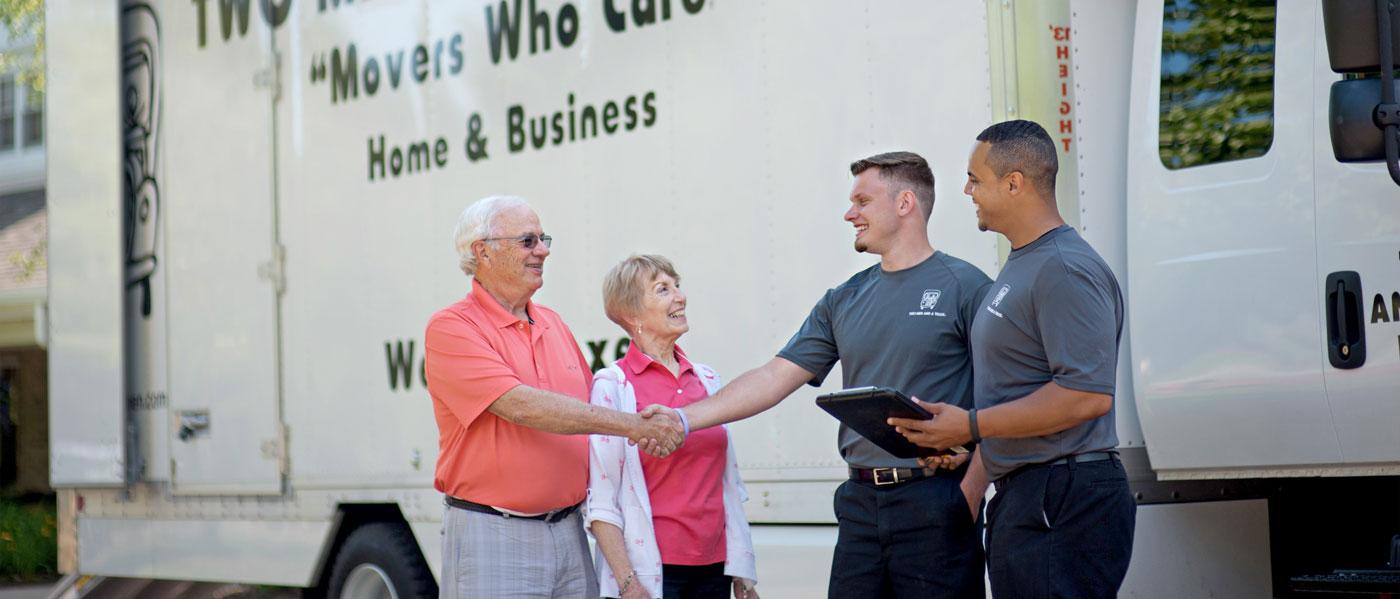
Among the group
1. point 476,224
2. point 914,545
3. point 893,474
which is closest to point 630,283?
point 476,224

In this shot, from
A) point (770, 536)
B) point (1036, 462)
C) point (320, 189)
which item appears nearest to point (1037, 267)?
point (1036, 462)

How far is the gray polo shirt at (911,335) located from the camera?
13.5ft

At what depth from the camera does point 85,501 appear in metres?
8.21

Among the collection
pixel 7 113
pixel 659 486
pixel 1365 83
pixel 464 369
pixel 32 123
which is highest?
pixel 7 113

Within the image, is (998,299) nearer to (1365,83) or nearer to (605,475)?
(1365,83)

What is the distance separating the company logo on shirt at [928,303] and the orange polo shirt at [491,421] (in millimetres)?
926

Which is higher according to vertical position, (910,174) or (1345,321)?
(910,174)

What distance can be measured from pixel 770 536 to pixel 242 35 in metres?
3.82

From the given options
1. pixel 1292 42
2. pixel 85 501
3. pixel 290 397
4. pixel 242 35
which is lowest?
pixel 85 501

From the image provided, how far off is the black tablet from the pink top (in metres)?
0.63

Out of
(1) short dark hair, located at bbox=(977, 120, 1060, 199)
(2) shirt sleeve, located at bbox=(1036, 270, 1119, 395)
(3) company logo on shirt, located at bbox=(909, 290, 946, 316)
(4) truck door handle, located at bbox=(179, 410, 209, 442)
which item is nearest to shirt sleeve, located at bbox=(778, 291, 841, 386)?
(3) company logo on shirt, located at bbox=(909, 290, 946, 316)

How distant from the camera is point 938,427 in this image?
148 inches

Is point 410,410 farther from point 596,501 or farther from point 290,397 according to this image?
point 596,501

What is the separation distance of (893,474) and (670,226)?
181cm
